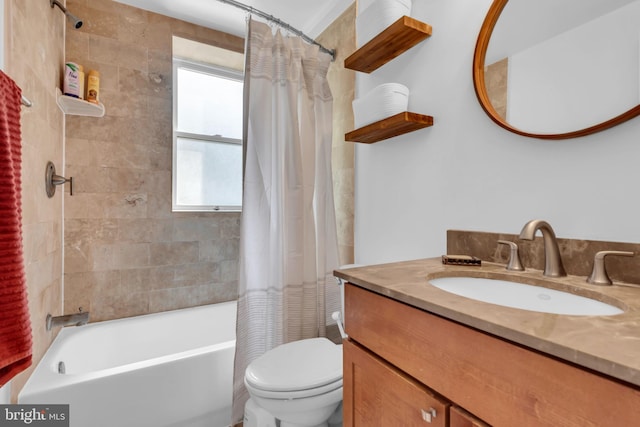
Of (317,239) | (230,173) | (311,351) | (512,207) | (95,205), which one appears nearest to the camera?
(512,207)

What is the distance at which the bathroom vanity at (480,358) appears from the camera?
1.31 ft

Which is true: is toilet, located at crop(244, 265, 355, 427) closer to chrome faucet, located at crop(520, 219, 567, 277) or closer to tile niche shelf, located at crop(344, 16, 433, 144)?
chrome faucet, located at crop(520, 219, 567, 277)

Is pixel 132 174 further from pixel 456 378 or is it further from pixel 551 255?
pixel 551 255

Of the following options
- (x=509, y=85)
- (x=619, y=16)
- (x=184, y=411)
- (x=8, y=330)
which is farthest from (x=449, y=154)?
(x=184, y=411)

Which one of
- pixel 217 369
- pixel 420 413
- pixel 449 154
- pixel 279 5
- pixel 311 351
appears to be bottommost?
pixel 217 369

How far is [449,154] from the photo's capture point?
123 centimetres

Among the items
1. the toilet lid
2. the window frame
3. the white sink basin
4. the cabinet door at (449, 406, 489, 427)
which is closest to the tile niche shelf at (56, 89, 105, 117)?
the window frame

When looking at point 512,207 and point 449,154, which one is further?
point 449,154

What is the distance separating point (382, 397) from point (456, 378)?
0.78 ft

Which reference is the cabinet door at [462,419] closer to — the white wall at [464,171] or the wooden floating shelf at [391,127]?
the white wall at [464,171]

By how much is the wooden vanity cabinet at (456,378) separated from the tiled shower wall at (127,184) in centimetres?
173

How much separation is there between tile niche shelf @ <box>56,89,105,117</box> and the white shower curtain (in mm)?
946

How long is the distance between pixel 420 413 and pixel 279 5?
2.36 meters

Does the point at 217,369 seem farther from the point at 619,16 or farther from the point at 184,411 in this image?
the point at 619,16
